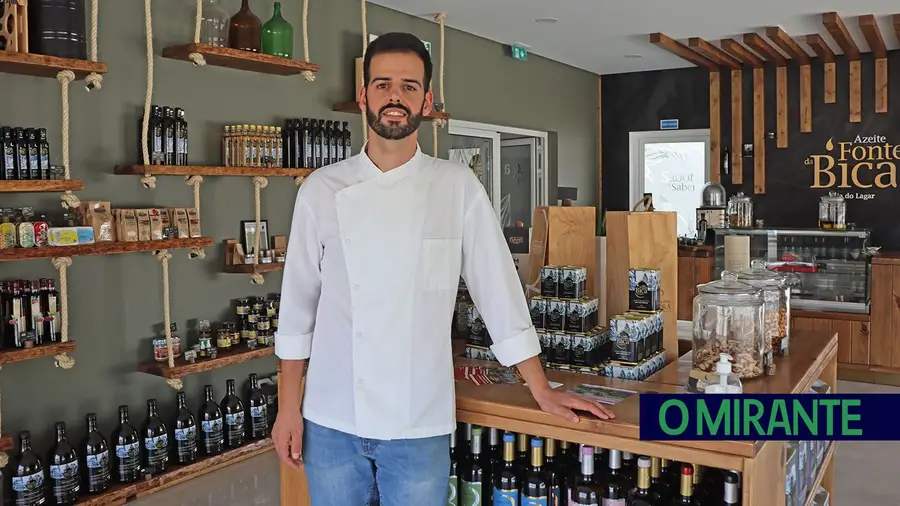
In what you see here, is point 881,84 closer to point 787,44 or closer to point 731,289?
point 787,44

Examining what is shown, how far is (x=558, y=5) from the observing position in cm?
555

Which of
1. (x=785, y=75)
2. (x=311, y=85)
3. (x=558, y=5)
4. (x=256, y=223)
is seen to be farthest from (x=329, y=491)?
(x=785, y=75)

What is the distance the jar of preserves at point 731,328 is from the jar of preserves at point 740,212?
5526 mm

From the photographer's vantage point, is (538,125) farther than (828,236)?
Yes

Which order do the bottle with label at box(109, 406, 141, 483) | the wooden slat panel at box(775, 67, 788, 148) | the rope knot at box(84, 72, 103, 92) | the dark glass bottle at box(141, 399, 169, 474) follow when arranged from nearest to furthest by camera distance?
1. the rope knot at box(84, 72, 103, 92)
2. the bottle with label at box(109, 406, 141, 483)
3. the dark glass bottle at box(141, 399, 169, 474)
4. the wooden slat panel at box(775, 67, 788, 148)

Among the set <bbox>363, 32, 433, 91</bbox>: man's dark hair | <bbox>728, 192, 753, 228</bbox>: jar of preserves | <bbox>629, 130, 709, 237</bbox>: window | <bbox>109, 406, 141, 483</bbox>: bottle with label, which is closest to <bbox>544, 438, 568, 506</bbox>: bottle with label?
<bbox>363, 32, 433, 91</bbox>: man's dark hair

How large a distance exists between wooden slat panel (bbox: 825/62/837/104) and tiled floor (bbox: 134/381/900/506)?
3738 millimetres

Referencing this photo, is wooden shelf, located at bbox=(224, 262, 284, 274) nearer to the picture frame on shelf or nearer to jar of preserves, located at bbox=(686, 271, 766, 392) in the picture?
the picture frame on shelf

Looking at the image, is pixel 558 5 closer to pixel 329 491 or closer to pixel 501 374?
pixel 501 374

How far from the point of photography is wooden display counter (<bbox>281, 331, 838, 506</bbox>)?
1673 millimetres

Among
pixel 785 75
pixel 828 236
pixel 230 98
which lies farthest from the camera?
pixel 785 75

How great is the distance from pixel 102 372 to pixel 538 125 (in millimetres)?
Result: 4885

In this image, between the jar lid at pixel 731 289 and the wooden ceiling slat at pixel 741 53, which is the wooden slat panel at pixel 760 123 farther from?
the jar lid at pixel 731 289

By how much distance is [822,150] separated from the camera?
7.31 metres
